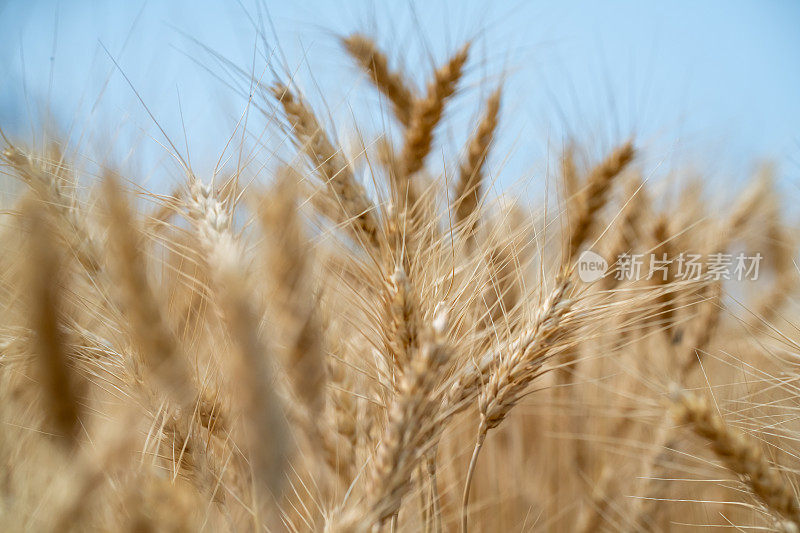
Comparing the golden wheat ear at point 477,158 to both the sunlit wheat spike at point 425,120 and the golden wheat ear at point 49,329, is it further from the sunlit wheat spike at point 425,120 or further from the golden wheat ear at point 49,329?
the golden wheat ear at point 49,329

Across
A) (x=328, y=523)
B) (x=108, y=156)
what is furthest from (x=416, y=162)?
(x=328, y=523)

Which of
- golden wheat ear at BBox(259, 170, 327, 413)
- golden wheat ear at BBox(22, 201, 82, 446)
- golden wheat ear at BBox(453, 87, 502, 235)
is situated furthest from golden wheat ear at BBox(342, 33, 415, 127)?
golden wheat ear at BBox(22, 201, 82, 446)

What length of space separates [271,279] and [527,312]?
0.49 m

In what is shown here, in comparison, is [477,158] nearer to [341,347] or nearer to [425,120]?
[425,120]

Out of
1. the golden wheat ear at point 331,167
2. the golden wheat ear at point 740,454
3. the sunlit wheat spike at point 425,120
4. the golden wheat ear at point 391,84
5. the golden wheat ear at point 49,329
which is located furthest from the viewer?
the golden wheat ear at point 391,84

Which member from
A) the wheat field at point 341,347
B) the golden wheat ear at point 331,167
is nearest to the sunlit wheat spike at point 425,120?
the wheat field at point 341,347

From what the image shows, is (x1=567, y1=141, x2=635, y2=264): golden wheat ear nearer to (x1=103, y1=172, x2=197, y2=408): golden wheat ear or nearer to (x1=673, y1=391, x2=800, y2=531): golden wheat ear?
(x1=673, y1=391, x2=800, y2=531): golden wheat ear

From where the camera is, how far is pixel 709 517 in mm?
1208

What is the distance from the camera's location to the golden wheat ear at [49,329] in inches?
16.2

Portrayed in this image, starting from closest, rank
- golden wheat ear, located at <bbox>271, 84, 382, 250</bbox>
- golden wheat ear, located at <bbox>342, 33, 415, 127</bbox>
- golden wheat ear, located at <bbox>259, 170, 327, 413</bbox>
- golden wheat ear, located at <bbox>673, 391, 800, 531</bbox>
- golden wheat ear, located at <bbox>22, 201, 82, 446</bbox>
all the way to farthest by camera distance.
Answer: golden wheat ear, located at <bbox>22, 201, 82, 446</bbox>, golden wheat ear, located at <bbox>259, 170, 327, 413</bbox>, golden wheat ear, located at <bbox>673, 391, 800, 531</bbox>, golden wheat ear, located at <bbox>271, 84, 382, 250</bbox>, golden wheat ear, located at <bbox>342, 33, 415, 127</bbox>

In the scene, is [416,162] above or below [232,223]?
above

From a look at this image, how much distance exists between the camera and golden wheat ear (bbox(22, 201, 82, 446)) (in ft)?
1.35

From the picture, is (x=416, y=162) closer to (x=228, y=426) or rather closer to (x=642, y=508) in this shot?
(x=228, y=426)

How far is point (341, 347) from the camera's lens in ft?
2.95
